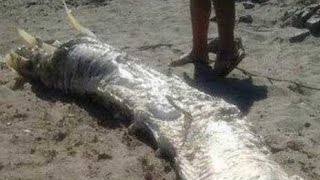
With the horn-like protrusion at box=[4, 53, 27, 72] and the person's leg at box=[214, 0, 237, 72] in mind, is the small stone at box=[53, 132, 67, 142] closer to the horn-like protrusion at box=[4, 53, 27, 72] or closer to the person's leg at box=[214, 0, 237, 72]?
the horn-like protrusion at box=[4, 53, 27, 72]

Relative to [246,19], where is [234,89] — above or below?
above

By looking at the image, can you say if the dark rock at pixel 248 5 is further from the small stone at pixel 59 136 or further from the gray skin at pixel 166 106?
the small stone at pixel 59 136

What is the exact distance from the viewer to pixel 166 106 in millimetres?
4773

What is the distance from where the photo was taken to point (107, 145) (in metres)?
4.88

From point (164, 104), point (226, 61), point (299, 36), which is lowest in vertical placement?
point (299, 36)

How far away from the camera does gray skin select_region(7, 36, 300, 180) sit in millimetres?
3844

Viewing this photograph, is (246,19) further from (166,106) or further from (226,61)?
(166,106)

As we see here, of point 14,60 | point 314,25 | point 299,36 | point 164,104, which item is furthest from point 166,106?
point 314,25

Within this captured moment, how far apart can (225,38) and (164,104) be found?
1.52m

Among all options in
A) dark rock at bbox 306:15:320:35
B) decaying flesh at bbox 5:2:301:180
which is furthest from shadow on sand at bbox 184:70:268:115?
dark rock at bbox 306:15:320:35

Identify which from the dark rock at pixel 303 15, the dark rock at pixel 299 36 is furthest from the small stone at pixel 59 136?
the dark rock at pixel 303 15

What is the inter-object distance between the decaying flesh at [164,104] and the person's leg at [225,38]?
0.92 m

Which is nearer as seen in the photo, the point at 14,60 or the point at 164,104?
the point at 164,104

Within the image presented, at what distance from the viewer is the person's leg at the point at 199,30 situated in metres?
6.18
